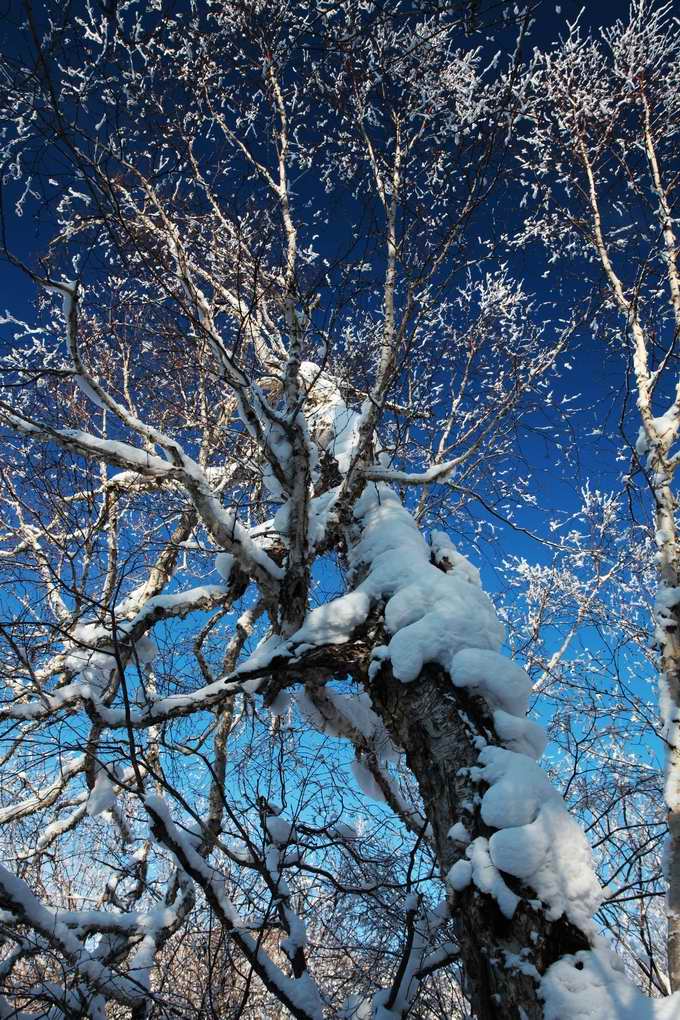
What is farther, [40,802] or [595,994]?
[40,802]

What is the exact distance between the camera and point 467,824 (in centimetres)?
198

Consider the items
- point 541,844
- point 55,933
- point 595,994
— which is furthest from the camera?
point 55,933

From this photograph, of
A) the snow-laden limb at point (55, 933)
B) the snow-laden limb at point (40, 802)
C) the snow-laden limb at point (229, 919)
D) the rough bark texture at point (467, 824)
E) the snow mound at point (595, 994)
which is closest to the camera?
the snow mound at point (595, 994)

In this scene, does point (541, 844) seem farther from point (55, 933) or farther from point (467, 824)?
point (55, 933)

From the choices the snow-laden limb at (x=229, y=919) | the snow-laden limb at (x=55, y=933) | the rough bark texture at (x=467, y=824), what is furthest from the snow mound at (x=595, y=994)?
the snow-laden limb at (x=55, y=933)

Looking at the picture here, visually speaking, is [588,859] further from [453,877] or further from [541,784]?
[453,877]

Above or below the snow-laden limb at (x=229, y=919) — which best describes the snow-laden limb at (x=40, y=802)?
above

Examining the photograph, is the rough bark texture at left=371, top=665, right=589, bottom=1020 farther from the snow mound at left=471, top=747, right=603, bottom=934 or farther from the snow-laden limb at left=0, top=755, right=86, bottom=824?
the snow-laden limb at left=0, top=755, right=86, bottom=824

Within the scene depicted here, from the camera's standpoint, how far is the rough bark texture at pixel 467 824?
1653mm

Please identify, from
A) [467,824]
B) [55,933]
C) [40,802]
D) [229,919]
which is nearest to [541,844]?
[467,824]

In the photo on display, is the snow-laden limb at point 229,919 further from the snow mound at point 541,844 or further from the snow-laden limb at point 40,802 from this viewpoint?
the snow-laden limb at point 40,802

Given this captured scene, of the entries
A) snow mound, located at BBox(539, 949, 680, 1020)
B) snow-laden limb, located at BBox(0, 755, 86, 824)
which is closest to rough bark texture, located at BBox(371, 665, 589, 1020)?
snow mound, located at BBox(539, 949, 680, 1020)

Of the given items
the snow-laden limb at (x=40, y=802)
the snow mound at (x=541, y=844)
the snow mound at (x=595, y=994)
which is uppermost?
the snow-laden limb at (x=40, y=802)

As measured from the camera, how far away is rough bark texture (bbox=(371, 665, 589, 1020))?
1.65 metres
